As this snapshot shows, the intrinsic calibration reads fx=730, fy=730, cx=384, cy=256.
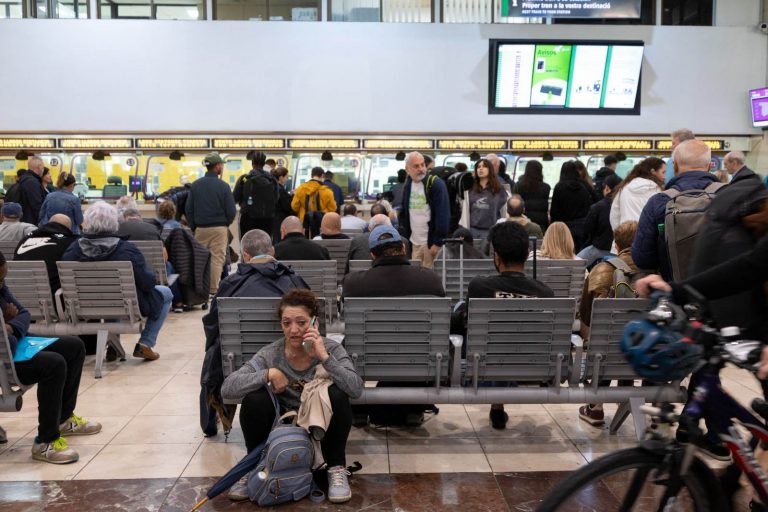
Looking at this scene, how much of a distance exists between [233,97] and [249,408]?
9815 millimetres

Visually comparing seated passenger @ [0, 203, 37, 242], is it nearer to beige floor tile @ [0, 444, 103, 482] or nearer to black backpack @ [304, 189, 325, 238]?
black backpack @ [304, 189, 325, 238]

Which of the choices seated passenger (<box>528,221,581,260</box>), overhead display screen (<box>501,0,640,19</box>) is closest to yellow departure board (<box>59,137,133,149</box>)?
overhead display screen (<box>501,0,640,19</box>)

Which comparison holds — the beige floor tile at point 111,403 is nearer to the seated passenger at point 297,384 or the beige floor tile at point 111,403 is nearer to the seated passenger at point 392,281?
the seated passenger at point 297,384

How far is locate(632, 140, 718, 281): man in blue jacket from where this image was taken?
418 centimetres

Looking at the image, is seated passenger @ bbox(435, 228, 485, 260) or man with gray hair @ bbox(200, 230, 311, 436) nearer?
man with gray hair @ bbox(200, 230, 311, 436)

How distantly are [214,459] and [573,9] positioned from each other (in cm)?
1081

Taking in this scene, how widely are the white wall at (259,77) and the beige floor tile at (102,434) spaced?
843 cm

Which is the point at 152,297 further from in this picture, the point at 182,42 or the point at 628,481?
the point at 182,42

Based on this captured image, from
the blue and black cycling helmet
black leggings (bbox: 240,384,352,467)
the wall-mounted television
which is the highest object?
the wall-mounted television

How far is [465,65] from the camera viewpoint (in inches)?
507

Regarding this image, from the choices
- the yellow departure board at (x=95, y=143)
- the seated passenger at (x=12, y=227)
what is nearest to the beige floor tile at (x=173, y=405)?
the seated passenger at (x=12, y=227)

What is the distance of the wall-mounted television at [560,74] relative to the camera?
1276cm

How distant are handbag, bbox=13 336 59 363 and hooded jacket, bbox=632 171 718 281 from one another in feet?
11.4

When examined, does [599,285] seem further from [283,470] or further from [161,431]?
[161,431]
